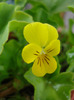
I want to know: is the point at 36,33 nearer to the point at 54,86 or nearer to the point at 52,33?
the point at 52,33

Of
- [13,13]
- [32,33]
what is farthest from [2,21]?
[32,33]

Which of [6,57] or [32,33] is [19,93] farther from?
[32,33]

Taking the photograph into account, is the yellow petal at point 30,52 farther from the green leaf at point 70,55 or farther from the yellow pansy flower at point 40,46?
the green leaf at point 70,55

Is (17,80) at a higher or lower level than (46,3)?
lower

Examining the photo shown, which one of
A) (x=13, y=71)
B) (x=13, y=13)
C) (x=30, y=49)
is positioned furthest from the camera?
(x=13, y=71)

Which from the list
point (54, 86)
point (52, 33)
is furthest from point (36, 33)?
point (54, 86)

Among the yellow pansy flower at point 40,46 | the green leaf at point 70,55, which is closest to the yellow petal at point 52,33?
the yellow pansy flower at point 40,46
